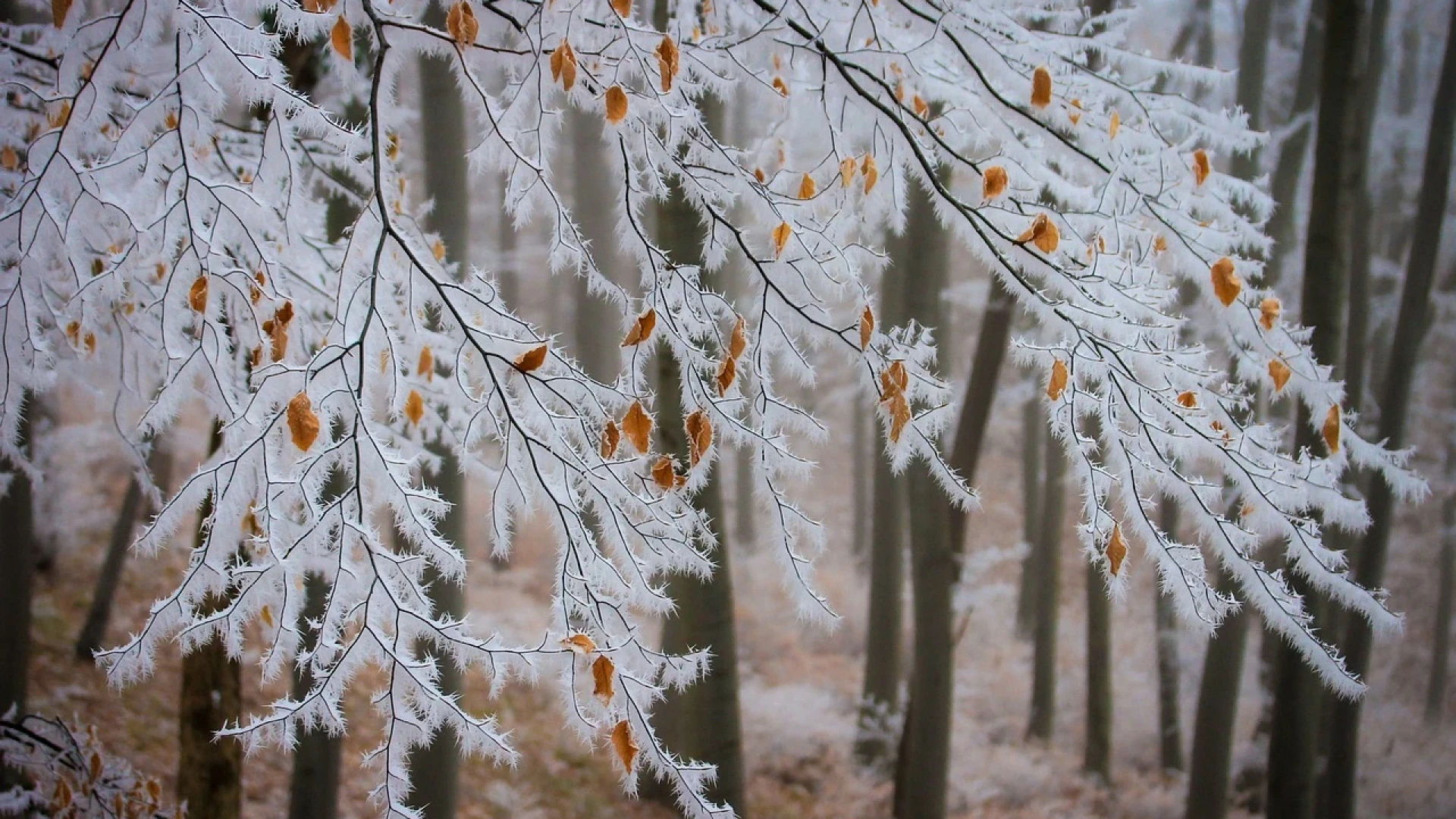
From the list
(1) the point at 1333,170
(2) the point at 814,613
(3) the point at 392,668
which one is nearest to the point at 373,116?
(3) the point at 392,668

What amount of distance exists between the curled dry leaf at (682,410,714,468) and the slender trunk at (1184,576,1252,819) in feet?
16.3

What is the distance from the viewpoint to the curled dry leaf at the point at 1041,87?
6.99 feet

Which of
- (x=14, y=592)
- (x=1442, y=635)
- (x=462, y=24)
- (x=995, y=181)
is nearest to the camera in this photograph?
(x=462, y=24)

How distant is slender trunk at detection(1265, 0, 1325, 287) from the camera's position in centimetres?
612

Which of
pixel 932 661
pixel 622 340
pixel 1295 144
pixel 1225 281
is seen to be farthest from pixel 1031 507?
pixel 622 340

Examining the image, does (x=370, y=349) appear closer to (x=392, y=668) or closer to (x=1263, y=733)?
(x=392, y=668)

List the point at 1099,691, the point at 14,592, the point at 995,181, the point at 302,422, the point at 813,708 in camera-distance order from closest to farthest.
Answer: the point at 302,422 < the point at 995,181 < the point at 14,592 < the point at 1099,691 < the point at 813,708

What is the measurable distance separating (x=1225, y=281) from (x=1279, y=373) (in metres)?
0.34

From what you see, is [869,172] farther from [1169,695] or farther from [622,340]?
[1169,695]

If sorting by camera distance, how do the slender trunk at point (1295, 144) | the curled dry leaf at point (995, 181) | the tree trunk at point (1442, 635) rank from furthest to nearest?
the tree trunk at point (1442, 635) → the slender trunk at point (1295, 144) → the curled dry leaf at point (995, 181)

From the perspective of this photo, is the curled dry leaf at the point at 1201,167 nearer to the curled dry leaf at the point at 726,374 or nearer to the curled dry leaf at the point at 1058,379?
the curled dry leaf at the point at 1058,379

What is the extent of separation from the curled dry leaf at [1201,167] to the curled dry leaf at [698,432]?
1.69 meters

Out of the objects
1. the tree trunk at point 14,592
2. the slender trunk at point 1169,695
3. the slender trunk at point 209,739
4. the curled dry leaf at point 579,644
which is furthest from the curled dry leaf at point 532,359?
the slender trunk at point 1169,695

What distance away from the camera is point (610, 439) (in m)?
1.86
